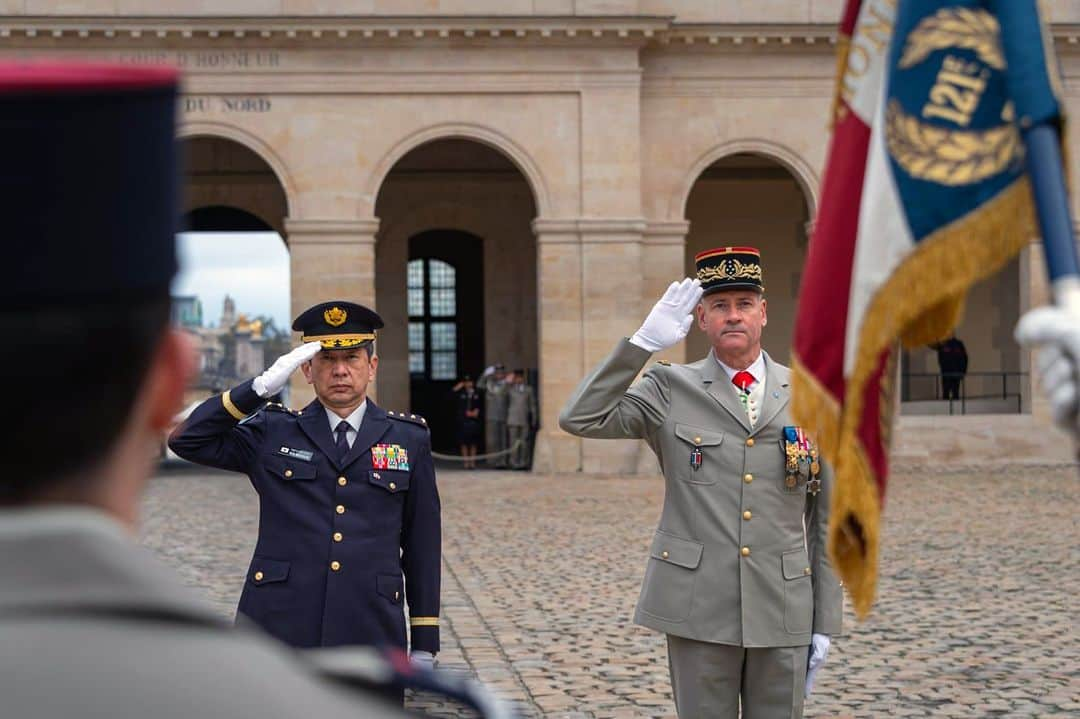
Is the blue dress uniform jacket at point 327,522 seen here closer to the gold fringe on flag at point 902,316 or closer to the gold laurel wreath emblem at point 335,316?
the gold laurel wreath emblem at point 335,316

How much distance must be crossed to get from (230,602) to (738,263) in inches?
246

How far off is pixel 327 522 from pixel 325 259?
18792 mm

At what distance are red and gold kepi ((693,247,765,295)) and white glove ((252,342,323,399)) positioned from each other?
50.1 inches

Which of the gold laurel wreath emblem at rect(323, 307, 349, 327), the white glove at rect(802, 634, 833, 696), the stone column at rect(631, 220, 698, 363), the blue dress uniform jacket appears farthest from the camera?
the stone column at rect(631, 220, 698, 363)

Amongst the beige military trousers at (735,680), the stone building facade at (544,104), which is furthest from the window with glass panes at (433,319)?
the beige military trousers at (735,680)

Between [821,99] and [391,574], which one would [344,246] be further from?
[391,574]

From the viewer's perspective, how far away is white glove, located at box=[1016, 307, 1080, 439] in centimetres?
179

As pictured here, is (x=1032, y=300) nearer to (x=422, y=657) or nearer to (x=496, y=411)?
(x=496, y=411)

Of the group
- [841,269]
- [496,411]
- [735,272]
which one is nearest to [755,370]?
[735,272]

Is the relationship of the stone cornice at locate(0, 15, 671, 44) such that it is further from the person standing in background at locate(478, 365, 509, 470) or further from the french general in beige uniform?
the french general in beige uniform

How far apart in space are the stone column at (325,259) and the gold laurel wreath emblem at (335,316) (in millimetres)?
18248

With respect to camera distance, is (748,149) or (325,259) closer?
(325,259)

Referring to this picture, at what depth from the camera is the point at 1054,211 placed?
81.3 inches

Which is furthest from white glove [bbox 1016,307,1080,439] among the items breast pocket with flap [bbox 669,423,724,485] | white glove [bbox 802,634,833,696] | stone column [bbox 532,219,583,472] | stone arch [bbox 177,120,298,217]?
stone arch [bbox 177,120,298,217]
